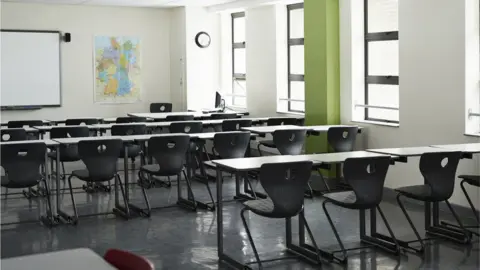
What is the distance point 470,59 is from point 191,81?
6838mm

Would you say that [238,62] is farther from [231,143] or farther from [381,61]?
[231,143]

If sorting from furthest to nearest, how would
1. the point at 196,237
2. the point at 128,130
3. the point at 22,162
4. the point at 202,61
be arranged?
the point at 202,61, the point at 128,130, the point at 22,162, the point at 196,237

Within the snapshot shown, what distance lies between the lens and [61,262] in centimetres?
268

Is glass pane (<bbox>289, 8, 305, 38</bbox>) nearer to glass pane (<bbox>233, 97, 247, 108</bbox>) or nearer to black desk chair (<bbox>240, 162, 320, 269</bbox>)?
glass pane (<bbox>233, 97, 247, 108</bbox>)

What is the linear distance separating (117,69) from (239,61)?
236 cm

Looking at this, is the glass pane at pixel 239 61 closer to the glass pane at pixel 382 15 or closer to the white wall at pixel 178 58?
the white wall at pixel 178 58

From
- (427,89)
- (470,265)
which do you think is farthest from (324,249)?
(427,89)

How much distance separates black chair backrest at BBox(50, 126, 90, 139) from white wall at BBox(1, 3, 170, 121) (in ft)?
13.6

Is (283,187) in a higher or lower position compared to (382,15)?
lower

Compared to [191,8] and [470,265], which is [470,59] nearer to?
[470,265]

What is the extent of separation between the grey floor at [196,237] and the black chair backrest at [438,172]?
0.51 metres

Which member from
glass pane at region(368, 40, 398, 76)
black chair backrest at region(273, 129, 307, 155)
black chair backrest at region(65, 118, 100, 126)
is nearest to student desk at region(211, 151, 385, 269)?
black chair backrest at region(273, 129, 307, 155)

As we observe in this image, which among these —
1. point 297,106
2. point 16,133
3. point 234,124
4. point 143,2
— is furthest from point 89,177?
point 143,2

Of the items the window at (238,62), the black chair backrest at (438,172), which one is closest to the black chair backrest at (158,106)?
the window at (238,62)
